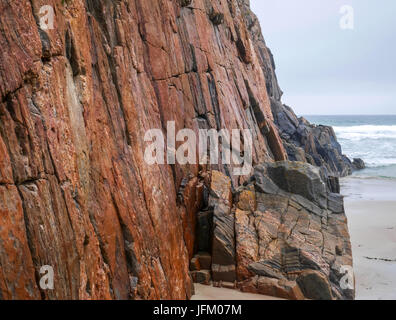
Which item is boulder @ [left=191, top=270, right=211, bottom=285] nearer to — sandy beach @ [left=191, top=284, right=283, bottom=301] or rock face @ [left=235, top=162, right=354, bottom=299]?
sandy beach @ [left=191, top=284, right=283, bottom=301]

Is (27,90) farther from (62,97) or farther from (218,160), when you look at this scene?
(218,160)

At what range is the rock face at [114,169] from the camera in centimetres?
638

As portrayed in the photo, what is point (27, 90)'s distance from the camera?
674 cm

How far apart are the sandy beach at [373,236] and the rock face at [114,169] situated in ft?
7.23

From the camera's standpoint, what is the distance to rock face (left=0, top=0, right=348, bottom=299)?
20.9 feet

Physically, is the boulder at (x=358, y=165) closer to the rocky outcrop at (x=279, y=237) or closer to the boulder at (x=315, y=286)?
the rocky outcrop at (x=279, y=237)

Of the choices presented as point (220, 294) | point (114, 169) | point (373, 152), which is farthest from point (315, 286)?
point (373, 152)

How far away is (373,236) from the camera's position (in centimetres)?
2248

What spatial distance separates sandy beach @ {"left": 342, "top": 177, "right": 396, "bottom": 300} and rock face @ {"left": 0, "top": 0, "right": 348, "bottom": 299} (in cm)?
221

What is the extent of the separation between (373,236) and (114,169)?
17.7m

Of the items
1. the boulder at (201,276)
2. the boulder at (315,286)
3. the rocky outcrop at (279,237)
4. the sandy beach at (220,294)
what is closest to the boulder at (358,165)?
the rocky outcrop at (279,237)

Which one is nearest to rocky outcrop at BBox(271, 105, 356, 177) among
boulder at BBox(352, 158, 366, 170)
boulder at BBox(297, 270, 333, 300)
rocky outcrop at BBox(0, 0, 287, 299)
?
boulder at BBox(352, 158, 366, 170)

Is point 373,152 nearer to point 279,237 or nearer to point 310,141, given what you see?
point 310,141

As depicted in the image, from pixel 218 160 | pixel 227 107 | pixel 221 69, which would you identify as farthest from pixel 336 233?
pixel 221 69
